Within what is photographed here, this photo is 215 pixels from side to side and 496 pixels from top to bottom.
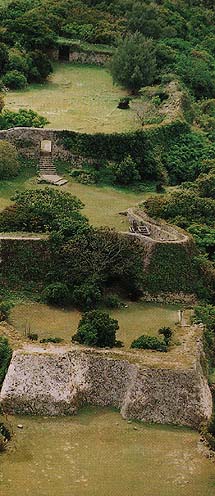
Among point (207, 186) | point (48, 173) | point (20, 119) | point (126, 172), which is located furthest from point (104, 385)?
point (20, 119)

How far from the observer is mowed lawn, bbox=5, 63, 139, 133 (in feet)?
207

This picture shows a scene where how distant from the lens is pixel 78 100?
68.9 metres

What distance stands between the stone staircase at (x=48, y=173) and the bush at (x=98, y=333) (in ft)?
47.5

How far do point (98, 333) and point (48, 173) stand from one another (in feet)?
55.6

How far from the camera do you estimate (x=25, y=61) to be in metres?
71.6

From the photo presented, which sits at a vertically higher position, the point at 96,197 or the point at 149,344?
the point at 96,197

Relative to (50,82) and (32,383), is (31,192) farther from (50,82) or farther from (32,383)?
(50,82)

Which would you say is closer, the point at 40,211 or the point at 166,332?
the point at 166,332

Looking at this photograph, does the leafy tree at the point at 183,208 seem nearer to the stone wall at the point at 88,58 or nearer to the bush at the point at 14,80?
the bush at the point at 14,80

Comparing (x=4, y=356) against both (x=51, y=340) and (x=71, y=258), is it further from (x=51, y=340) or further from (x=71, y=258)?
(x=71, y=258)

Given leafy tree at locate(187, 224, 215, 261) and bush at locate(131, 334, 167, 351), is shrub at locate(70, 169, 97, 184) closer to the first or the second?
leafy tree at locate(187, 224, 215, 261)

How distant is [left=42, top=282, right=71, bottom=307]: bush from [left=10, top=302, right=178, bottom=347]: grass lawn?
375mm

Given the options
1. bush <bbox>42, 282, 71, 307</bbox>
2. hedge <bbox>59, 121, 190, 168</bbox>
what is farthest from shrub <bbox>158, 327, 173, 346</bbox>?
hedge <bbox>59, 121, 190, 168</bbox>

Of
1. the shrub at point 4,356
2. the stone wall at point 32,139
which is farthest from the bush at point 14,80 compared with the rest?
the shrub at point 4,356
